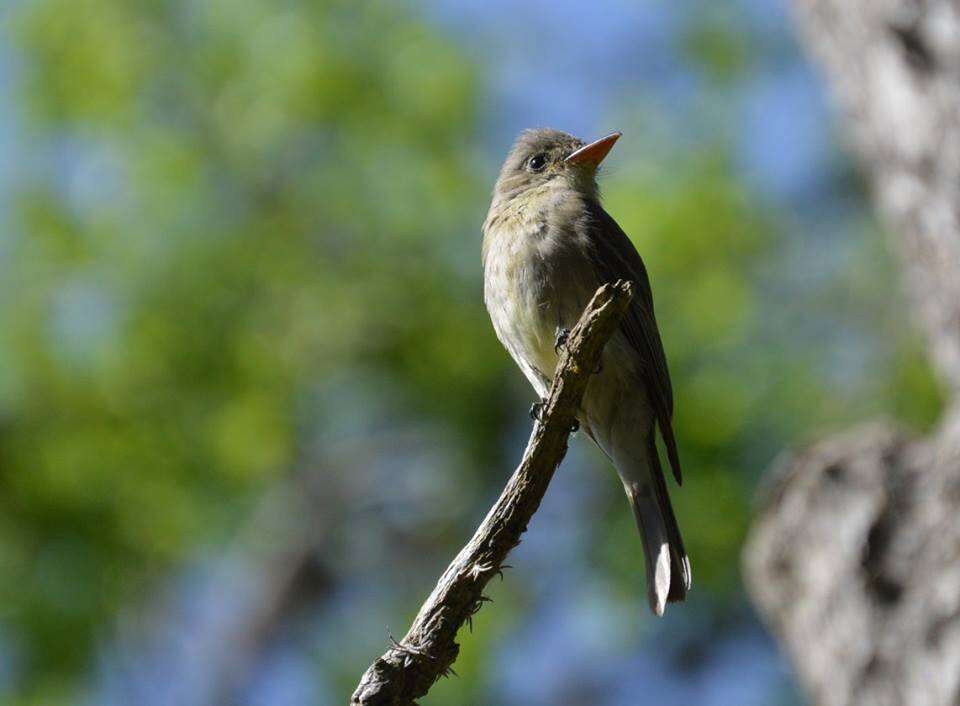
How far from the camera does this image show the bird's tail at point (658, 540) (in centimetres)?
540

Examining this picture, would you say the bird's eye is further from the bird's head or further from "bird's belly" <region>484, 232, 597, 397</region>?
"bird's belly" <region>484, 232, 597, 397</region>

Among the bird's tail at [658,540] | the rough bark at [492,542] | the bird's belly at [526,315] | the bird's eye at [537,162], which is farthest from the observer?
the bird's eye at [537,162]

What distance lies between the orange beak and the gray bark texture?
4.82 ft

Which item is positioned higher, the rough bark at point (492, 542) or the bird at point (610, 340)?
the bird at point (610, 340)

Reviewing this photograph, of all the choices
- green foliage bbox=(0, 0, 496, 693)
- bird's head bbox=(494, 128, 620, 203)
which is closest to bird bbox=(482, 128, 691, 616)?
bird's head bbox=(494, 128, 620, 203)

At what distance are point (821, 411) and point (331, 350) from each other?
178 inches

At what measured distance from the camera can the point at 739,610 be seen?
39.6 feet

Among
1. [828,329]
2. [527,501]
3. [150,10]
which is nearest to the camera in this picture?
[527,501]

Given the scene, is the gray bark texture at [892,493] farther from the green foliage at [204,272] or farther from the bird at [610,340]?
the green foliage at [204,272]

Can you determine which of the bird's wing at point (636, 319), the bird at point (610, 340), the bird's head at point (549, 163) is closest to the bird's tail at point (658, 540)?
the bird at point (610, 340)

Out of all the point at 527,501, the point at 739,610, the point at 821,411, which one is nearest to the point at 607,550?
the point at 739,610

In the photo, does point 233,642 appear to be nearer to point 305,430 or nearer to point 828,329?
point 305,430

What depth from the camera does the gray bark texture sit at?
582 cm

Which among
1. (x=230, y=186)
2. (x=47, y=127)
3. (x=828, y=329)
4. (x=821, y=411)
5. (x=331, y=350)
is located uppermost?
(x=47, y=127)
